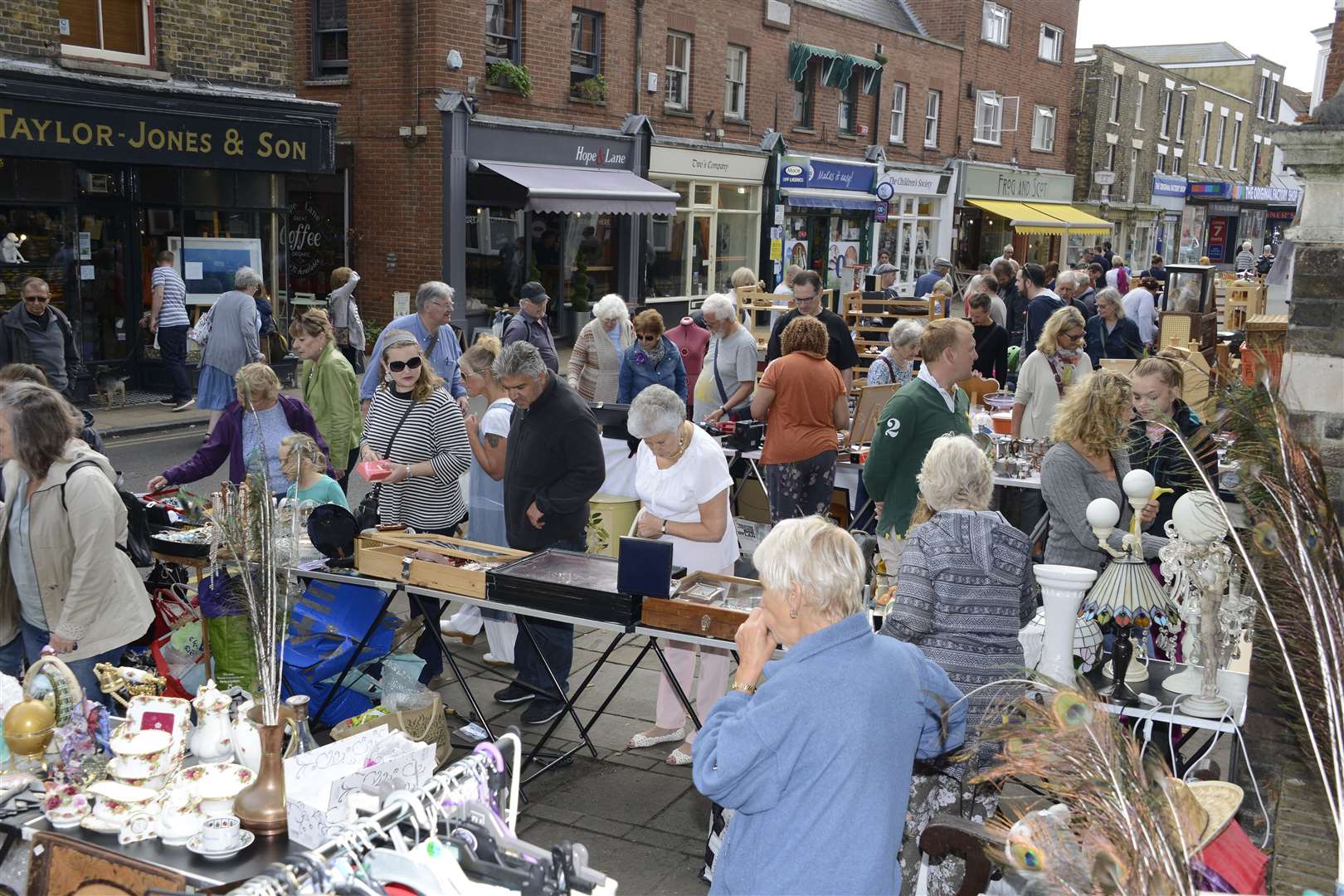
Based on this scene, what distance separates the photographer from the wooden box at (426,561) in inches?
200

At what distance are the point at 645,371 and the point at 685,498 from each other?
3871 millimetres

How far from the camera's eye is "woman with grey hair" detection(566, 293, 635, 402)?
963cm

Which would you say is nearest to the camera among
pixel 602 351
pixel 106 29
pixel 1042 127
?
pixel 602 351

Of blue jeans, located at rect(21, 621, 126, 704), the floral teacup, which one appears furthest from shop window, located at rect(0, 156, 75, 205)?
the floral teacup

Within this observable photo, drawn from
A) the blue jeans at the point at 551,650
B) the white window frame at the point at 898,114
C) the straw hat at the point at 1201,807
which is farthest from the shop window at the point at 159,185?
the white window frame at the point at 898,114

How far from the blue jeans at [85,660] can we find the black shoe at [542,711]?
195 cm

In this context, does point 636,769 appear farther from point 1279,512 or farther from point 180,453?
point 180,453

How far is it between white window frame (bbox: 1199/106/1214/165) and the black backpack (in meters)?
46.2

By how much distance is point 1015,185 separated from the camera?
111ft

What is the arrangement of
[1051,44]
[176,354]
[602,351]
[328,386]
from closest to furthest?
[328,386] < [602,351] < [176,354] < [1051,44]

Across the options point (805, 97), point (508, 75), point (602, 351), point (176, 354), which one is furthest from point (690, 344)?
point (805, 97)

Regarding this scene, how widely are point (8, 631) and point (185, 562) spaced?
116 cm

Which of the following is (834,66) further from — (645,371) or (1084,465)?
(1084,465)

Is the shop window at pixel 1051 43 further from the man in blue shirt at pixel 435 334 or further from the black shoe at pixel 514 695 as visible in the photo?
the black shoe at pixel 514 695
